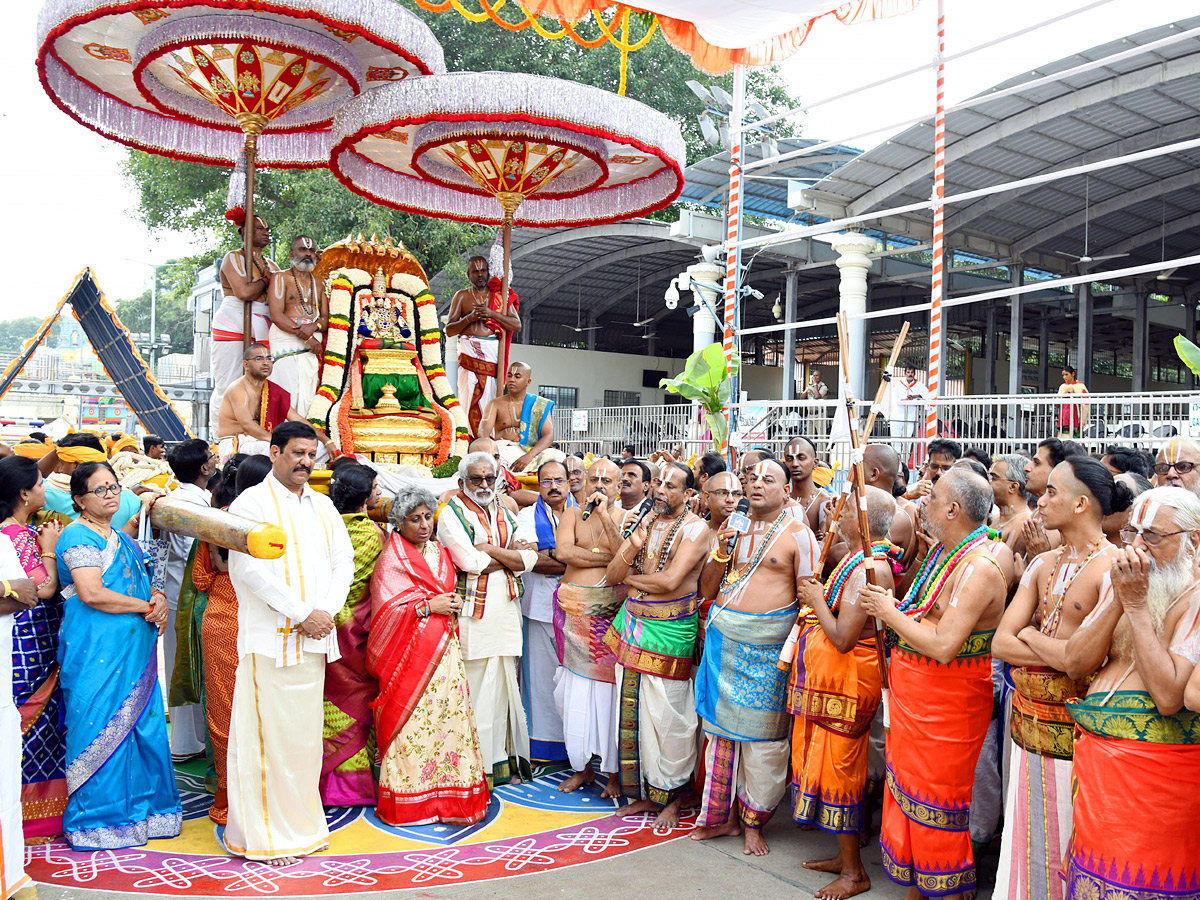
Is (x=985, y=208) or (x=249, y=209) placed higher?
(x=985, y=208)

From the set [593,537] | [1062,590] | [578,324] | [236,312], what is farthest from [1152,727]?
[578,324]

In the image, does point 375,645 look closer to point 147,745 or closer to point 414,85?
point 147,745

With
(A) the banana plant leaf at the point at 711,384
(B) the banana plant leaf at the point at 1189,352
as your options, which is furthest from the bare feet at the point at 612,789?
(B) the banana plant leaf at the point at 1189,352

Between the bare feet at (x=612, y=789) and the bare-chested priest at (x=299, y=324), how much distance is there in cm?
307

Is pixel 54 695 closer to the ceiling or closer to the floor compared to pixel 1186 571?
closer to the floor

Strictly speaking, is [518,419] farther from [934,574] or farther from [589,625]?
[934,574]

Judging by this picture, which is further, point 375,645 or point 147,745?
point 375,645

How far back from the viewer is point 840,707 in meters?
4.16

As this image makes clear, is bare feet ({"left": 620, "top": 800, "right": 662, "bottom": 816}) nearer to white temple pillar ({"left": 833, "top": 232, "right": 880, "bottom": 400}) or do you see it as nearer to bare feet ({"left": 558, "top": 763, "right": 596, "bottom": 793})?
bare feet ({"left": 558, "top": 763, "right": 596, "bottom": 793})

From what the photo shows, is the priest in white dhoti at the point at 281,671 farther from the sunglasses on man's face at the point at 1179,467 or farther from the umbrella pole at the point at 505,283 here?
the sunglasses on man's face at the point at 1179,467

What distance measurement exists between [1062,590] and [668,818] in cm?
234

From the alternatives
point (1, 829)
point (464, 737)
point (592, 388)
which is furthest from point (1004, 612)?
point (592, 388)

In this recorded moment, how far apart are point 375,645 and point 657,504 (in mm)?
1585

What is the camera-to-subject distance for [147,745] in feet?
14.8
